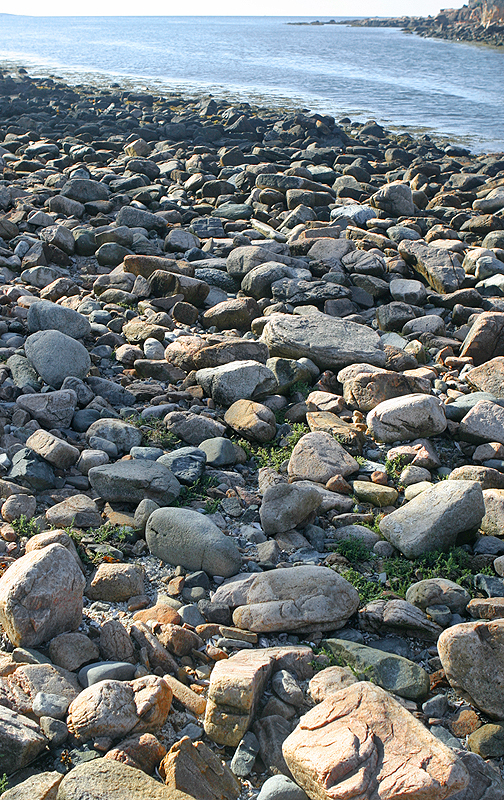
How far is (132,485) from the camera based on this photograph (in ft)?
13.8

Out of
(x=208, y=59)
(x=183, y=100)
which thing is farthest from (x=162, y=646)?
(x=208, y=59)

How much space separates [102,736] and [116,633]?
0.55 m

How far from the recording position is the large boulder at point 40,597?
118 inches

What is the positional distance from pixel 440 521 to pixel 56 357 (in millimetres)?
3413

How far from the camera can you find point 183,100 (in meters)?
26.6

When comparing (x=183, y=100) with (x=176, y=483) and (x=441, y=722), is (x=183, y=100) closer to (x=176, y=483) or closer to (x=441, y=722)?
(x=176, y=483)

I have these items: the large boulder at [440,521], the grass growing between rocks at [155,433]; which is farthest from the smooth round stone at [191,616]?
the grass growing between rocks at [155,433]

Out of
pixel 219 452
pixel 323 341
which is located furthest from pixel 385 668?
pixel 323 341

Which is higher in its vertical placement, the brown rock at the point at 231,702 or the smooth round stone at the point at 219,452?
the smooth round stone at the point at 219,452

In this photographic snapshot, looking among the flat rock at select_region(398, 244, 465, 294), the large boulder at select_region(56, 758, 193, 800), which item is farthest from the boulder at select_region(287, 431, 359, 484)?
the flat rock at select_region(398, 244, 465, 294)

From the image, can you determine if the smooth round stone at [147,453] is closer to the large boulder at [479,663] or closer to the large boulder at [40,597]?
the large boulder at [40,597]

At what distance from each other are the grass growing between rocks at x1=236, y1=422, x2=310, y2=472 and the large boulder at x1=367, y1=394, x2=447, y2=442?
0.61 metres

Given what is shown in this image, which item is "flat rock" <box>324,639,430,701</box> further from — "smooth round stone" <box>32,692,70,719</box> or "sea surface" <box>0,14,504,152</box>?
"sea surface" <box>0,14,504,152</box>

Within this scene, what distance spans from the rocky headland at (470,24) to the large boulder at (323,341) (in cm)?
6779
